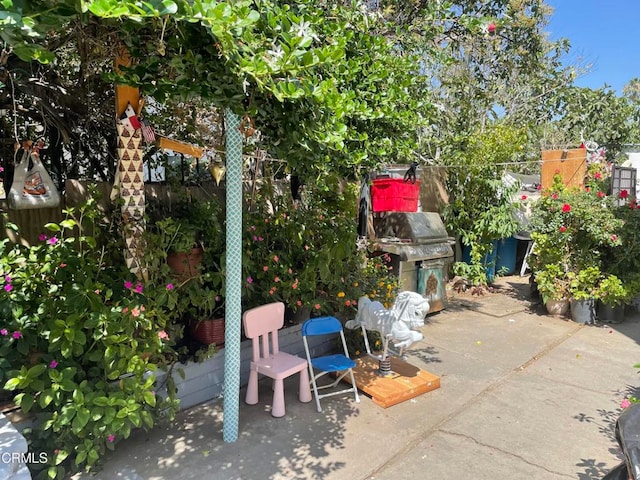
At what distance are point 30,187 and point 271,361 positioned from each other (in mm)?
2251

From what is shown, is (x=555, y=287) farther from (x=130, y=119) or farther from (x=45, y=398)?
(x=45, y=398)

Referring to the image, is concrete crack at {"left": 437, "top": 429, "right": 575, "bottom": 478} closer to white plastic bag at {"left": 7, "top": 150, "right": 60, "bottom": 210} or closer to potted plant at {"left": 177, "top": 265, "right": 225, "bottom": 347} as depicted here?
potted plant at {"left": 177, "top": 265, "right": 225, "bottom": 347}

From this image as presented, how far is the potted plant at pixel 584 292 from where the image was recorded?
6180mm

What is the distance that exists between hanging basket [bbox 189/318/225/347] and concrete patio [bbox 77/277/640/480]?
21.1 inches

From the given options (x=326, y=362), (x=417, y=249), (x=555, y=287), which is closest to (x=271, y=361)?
(x=326, y=362)

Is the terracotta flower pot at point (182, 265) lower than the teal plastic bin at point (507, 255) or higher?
higher

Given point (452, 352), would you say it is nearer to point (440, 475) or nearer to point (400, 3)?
point (440, 475)

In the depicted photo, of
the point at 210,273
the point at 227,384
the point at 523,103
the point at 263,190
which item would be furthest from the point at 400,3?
the point at 523,103

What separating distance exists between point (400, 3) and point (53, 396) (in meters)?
5.67

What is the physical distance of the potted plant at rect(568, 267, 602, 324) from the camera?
618 centimetres

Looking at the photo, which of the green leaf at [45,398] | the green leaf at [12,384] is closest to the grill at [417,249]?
the green leaf at [45,398]

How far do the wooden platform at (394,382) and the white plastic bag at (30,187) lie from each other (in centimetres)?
293

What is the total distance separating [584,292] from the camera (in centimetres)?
623

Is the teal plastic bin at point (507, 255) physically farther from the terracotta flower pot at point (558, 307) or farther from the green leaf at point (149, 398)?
the green leaf at point (149, 398)
